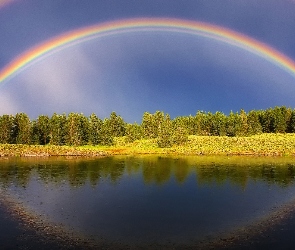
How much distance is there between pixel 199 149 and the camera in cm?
11106

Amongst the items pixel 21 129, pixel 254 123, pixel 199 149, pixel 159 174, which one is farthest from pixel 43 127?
pixel 254 123

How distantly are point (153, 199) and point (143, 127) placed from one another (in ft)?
386

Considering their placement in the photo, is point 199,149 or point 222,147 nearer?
point 199,149

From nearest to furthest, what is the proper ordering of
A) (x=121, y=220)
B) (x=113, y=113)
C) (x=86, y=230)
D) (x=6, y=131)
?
(x=86, y=230)
(x=121, y=220)
(x=6, y=131)
(x=113, y=113)

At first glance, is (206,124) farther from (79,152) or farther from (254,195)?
(254,195)

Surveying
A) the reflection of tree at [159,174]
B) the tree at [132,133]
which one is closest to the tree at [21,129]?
the tree at [132,133]

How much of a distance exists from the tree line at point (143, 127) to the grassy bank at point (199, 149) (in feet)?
23.6

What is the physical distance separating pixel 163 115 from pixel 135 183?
Result: 106 meters

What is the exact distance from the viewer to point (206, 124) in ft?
533

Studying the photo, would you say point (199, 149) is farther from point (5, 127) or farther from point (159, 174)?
point (5, 127)

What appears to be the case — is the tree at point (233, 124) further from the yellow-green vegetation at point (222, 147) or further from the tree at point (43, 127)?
the tree at point (43, 127)

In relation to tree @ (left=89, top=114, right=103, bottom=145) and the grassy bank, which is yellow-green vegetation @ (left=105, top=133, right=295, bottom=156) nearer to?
the grassy bank

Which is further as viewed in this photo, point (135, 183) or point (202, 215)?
point (135, 183)

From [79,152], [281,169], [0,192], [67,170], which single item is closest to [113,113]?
[79,152]
